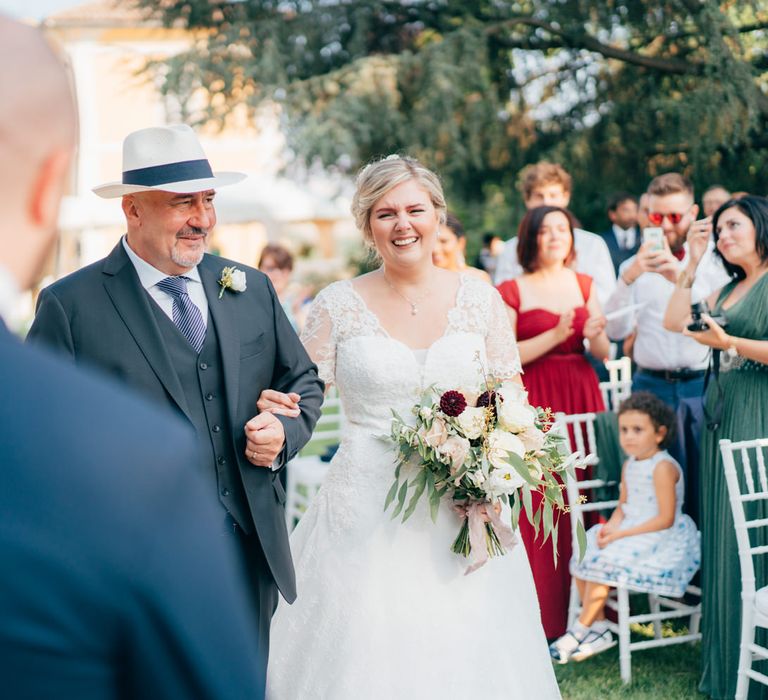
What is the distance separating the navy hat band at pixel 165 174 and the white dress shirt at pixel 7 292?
2.49 meters

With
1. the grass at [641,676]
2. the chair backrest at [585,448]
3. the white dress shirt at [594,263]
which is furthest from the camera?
the white dress shirt at [594,263]

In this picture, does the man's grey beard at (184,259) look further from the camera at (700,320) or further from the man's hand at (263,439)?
the camera at (700,320)

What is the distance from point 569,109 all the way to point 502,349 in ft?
25.9

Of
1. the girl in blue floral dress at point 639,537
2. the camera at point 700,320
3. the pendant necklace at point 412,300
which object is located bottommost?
the girl in blue floral dress at point 639,537

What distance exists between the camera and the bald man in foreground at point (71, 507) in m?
0.86

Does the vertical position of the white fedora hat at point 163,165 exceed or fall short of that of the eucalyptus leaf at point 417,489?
it exceeds it

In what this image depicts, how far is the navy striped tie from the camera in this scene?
3305mm

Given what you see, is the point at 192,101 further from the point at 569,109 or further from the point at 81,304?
the point at 81,304

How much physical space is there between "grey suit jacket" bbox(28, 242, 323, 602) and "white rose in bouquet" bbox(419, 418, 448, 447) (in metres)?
0.41

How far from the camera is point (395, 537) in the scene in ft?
12.8

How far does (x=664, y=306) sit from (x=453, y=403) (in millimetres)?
2610

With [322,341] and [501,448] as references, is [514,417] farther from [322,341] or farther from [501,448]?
[322,341]

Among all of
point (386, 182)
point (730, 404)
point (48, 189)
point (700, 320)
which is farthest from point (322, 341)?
point (48, 189)

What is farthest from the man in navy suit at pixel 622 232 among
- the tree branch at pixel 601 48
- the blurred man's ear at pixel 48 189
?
the blurred man's ear at pixel 48 189
